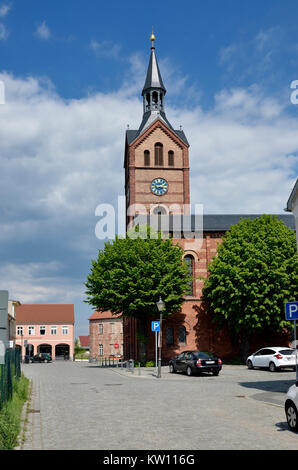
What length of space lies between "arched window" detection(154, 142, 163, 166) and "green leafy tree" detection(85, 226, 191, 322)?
1653cm

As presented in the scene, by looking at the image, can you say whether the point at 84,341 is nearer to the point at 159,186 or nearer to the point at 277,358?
the point at 159,186

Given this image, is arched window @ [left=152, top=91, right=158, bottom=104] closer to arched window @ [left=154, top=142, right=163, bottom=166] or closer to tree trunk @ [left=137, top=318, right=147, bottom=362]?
arched window @ [left=154, top=142, right=163, bottom=166]

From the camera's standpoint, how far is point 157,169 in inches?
2163

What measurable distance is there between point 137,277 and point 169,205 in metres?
18.0

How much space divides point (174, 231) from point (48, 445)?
126 feet

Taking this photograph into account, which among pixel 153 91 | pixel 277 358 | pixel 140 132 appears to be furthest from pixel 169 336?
pixel 153 91

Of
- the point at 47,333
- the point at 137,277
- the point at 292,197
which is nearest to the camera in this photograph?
the point at 292,197

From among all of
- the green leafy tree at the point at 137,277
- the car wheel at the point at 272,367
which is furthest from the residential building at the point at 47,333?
the car wheel at the point at 272,367

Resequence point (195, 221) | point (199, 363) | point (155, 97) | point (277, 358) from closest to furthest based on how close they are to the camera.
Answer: point (199, 363) → point (277, 358) → point (195, 221) → point (155, 97)

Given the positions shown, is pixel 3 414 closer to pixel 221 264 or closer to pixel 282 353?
pixel 282 353

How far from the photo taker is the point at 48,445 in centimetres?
824

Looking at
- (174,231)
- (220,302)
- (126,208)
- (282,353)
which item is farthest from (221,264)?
(126,208)

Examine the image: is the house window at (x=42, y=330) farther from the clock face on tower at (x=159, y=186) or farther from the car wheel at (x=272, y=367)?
the car wheel at (x=272, y=367)

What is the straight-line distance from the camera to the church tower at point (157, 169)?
53781 mm
